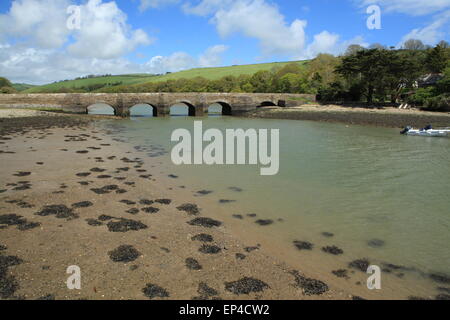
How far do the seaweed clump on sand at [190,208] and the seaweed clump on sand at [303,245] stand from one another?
3.25 m

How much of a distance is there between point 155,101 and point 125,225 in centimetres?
4546

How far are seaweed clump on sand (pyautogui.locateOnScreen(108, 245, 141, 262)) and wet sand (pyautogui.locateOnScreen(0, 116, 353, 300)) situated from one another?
21 millimetres

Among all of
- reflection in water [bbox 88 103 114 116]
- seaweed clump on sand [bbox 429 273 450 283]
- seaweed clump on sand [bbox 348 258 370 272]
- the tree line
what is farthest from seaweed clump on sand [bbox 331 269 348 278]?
reflection in water [bbox 88 103 114 116]

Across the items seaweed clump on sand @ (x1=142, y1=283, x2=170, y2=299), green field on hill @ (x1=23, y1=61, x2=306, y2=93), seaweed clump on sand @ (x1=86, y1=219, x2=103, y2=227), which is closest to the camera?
seaweed clump on sand @ (x1=142, y1=283, x2=170, y2=299)

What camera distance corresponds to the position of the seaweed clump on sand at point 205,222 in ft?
28.5

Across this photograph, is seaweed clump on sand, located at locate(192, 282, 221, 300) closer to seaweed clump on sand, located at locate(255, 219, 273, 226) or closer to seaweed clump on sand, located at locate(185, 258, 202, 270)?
seaweed clump on sand, located at locate(185, 258, 202, 270)

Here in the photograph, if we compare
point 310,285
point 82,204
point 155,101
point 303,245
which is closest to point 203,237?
point 303,245

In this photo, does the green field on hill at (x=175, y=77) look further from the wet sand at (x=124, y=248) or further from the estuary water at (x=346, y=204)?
the wet sand at (x=124, y=248)

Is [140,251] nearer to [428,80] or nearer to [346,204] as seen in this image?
[346,204]

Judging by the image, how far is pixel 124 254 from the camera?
6781 millimetres

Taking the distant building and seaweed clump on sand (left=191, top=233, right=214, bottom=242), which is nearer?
seaweed clump on sand (left=191, top=233, right=214, bottom=242)

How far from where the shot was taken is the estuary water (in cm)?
717

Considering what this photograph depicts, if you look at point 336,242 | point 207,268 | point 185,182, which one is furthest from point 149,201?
point 336,242

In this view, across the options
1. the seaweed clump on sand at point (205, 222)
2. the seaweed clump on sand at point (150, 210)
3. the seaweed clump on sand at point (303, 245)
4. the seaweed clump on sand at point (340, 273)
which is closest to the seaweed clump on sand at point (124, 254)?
the seaweed clump on sand at point (205, 222)
